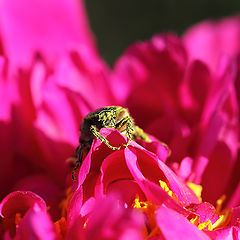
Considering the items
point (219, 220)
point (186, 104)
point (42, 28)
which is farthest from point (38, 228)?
point (42, 28)

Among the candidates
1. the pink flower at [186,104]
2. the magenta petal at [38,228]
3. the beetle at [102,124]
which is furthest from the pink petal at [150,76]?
the magenta petal at [38,228]

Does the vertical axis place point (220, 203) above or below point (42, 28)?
below

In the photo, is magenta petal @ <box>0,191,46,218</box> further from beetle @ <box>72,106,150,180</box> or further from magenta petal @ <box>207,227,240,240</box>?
magenta petal @ <box>207,227,240,240</box>

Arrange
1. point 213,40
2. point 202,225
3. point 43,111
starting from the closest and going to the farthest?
point 202,225 → point 43,111 → point 213,40

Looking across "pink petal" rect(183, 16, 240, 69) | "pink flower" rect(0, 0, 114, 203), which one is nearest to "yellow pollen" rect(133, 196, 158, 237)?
"pink flower" rect(0, 0, 114, 203)

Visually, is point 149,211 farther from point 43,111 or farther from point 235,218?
point 43,111

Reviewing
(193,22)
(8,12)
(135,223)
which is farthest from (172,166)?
(193,22)

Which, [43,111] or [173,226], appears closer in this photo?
[173,226]

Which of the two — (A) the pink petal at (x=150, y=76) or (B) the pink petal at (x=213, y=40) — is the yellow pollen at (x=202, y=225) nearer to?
(A) the pink petal at (x=150, y=76)
